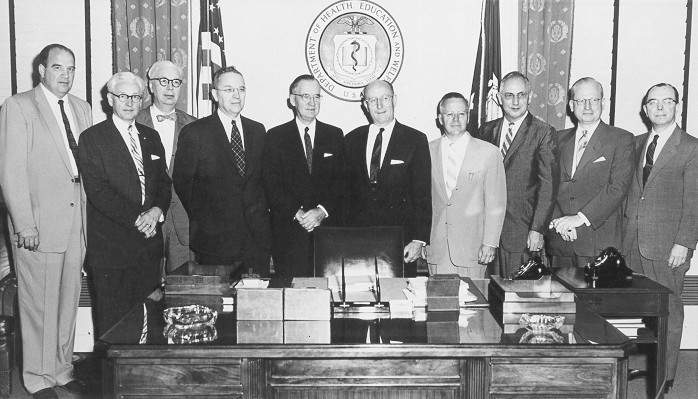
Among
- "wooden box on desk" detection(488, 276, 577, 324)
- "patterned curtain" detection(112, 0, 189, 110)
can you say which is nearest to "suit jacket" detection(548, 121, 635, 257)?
"wooden box on desk" detection(488, 276, 577, 324)

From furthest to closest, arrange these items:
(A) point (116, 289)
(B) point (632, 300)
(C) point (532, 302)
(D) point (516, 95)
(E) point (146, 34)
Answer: (E) point (146, 34) < (D) point (516, 95) < (A) point (116, 289) < (B) point (632, 300) < (C) point (532, 302)

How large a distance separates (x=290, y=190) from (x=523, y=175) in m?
1.47

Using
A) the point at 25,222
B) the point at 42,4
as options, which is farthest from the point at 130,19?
the point at 25,222

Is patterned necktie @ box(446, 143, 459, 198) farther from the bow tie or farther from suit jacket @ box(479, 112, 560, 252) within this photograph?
the bow tie

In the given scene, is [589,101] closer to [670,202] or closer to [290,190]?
[670,202]

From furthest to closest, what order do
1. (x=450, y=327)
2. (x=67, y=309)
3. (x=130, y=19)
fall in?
1. (x=130, y=19)
2. (x=67, y=309)
3. (x=450, y=327)

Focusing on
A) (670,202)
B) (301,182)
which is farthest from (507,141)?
(301,182)

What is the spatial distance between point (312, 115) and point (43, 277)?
1.87 m

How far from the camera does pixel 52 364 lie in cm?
428

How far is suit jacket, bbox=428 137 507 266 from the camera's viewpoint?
4.36 m

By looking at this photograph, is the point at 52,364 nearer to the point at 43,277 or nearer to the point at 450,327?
the point at 43,277

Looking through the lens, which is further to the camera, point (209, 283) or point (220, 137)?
point (220, 137)

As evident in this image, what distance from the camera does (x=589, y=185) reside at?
4508mm

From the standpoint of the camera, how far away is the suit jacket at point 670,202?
4480 mm
